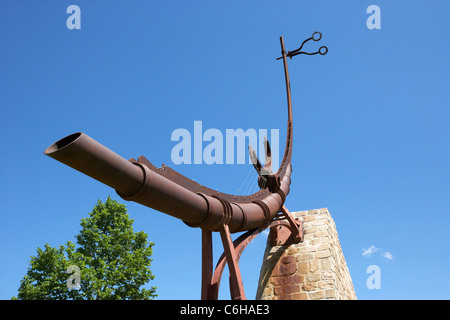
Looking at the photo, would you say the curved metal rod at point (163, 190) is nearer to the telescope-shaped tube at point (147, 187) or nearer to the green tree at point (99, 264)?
the telescope-shaped tube at point (147, 187)

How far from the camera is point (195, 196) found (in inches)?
202

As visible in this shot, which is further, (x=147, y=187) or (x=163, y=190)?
(x=163, y=190)

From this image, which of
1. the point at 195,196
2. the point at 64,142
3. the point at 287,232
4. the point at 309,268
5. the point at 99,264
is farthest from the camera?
the point at 99,264

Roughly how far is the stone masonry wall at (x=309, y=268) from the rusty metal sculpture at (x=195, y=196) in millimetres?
2294

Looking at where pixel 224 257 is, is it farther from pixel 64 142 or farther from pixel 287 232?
pixel 287 232

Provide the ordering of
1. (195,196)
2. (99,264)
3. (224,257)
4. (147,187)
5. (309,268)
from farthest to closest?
(99,264) < (309,268) < (224,257) < (195,196) < (147,187)

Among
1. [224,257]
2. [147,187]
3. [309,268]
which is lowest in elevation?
[224,257]

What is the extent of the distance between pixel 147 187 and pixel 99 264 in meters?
10.9

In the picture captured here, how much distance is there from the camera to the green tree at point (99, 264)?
43.8 feet

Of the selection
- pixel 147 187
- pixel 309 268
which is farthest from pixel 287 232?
pixel 147 187

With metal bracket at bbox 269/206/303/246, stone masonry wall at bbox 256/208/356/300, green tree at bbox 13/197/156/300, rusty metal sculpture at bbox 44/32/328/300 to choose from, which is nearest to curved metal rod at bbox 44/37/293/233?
rusty metal sculpture at bbox 44/32/328/300

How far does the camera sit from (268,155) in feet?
22.7

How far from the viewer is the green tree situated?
13.4 metres

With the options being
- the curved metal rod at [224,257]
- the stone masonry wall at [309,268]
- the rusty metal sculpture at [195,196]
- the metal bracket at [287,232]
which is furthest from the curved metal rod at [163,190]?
the stone masonry wall at [309,268]
